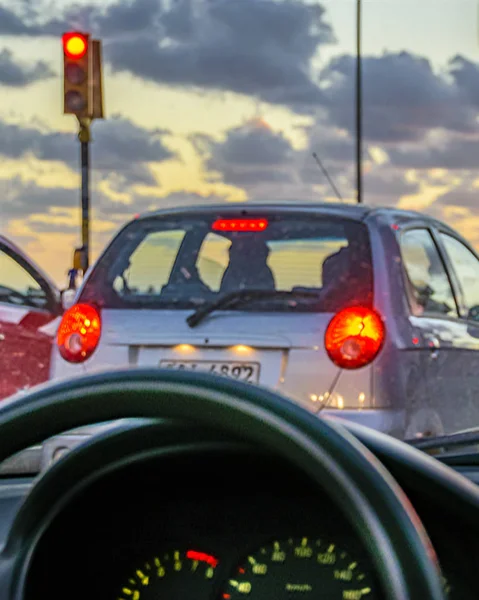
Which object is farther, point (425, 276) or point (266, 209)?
point (425, 276)

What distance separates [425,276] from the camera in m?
8.37

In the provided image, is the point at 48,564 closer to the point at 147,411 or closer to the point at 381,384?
the point at 147,411

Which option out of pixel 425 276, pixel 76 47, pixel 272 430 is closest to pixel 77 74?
pixel 76 47

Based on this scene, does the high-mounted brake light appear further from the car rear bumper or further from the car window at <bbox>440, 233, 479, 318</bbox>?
the car window at <bbox>440, 233, 479, 318</bbox>

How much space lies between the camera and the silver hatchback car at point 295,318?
7473 mm

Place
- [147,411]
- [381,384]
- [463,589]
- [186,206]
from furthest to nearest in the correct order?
[186,206] → [381,384] → [463,589] → [147,411]

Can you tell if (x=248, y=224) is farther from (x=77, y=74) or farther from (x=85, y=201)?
(x=85, y=201)

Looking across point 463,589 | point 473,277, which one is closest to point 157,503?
point 463,589

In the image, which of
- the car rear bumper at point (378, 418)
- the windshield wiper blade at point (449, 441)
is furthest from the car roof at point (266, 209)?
the windshield wiper blade at point (449, 441)

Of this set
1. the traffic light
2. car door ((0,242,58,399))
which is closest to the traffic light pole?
the traffic light

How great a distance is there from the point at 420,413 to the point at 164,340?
4.31 ft

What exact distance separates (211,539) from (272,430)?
0.70 metres

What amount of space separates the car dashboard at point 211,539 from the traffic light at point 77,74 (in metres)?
13.8

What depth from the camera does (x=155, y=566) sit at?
9.44 feet
